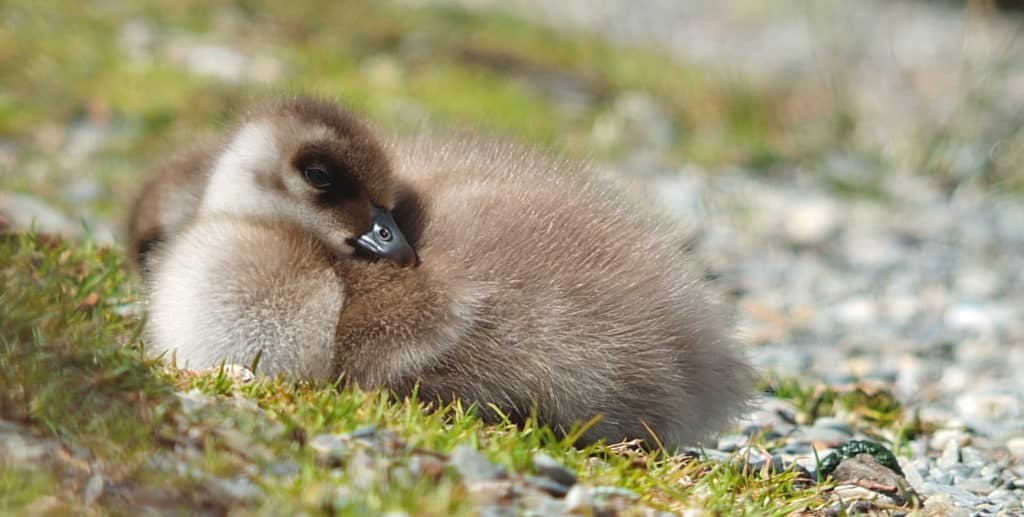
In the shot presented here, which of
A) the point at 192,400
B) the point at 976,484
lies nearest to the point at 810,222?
the point at 976,484

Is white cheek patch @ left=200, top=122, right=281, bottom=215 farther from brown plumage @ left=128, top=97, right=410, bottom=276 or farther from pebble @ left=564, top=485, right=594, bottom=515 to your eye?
pebble @ left=564, top=485, right=594, bottom=515

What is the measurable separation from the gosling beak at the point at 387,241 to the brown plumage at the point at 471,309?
54 mm

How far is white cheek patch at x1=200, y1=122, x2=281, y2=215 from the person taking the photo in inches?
187

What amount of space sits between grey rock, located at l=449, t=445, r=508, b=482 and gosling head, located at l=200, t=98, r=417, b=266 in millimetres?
865

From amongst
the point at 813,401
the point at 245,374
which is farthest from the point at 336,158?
the point at 813,401

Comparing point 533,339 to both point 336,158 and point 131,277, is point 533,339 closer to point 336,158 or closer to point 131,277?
point 336,158

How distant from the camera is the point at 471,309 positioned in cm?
439

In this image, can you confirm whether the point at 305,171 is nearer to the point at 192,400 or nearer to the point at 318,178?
the point at 318,178

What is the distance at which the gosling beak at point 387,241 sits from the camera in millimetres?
4406

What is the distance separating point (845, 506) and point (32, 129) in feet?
27.0

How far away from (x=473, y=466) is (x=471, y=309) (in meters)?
0.77

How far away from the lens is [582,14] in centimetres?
2166

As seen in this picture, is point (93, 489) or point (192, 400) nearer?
point (93, 489)

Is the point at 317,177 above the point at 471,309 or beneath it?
above
